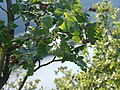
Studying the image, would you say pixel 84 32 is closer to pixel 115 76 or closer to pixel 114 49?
pixel 115 76

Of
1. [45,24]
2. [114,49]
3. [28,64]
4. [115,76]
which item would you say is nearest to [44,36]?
[45,24]

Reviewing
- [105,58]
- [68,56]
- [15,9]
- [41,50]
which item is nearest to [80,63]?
[68,56]

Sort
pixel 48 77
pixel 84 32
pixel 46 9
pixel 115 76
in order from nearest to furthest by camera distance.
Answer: pixel 84 32, pixel 46 9, pixel 115 76, pixel 48 77

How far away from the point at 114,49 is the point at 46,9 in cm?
475

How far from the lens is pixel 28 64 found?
1803 millimetres

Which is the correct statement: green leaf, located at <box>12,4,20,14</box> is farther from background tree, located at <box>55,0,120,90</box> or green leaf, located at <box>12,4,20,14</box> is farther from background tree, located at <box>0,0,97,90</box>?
background tree, located at <box>55,0,120,90</box>

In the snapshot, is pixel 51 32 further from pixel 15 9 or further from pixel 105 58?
pixel 105 58

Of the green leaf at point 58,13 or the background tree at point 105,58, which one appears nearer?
A: the green leaf at point 58,13

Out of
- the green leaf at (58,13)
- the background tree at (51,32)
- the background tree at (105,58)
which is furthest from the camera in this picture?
the background tree at (105,58)

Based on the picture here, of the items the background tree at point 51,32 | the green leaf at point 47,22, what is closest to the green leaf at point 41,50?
the background tree at point 51,32

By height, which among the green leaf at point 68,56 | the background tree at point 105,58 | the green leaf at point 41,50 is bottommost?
the background tree at point 105,58

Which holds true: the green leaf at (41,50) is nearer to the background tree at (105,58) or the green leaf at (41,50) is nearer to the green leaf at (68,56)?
the green leaf at (68,56)

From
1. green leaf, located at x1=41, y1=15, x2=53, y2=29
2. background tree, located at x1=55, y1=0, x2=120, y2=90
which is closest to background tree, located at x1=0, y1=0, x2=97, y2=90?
green leaf, located at x1=41, y1=15, x2=53, y2=29

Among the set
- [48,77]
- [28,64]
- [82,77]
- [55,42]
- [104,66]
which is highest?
[55,42]
